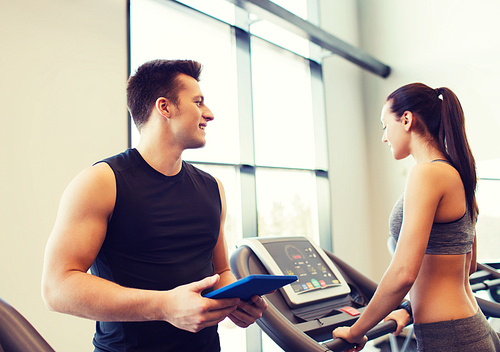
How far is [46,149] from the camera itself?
6.43 ft

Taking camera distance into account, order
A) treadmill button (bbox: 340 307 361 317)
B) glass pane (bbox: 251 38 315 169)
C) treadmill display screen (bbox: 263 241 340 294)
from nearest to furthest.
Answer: treadmill button (bbox: 340 307 361 317) < treadmill display screen (bbox: 263 241 340 294) < glass pane (bbox: 251 38 315 169)

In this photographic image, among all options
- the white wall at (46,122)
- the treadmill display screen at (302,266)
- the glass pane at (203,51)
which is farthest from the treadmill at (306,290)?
the glass pane at (203,51)

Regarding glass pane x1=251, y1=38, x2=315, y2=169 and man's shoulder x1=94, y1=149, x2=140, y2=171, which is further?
glass pane x1=251, y1=38, x2=315, y2=169

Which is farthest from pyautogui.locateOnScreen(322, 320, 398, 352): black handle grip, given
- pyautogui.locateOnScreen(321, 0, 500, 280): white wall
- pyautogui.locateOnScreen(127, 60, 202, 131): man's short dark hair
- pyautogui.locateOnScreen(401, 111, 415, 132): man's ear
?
pyautogui.locateOnScreen(321, 0, 500, 280): white wall

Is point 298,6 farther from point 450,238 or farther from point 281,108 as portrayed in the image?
point 450,238

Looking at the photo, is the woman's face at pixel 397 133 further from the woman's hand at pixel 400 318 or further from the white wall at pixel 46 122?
the white wall at pixel 46 122

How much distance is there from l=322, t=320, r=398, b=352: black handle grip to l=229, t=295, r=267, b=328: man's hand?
38 centimetres

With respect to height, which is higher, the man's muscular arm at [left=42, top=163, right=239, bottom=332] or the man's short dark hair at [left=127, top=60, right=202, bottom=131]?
the man's short dark hair at [left=127, top=60, right=202, bottom=131]

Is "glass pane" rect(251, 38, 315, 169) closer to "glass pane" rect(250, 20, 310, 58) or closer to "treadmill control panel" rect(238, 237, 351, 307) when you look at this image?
"glass pane" rect(250, 20, 310, 58)

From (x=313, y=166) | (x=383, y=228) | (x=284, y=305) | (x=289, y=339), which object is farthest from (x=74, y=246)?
(x=383, y=228)

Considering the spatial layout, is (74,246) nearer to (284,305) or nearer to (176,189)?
(176,189)

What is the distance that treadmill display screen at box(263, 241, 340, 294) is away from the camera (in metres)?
1.92

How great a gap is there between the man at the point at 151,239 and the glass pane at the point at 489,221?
10.6 ft

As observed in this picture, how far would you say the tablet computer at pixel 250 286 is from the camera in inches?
32.1
